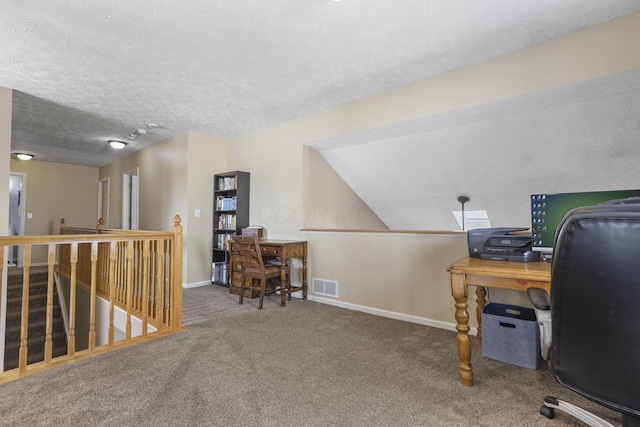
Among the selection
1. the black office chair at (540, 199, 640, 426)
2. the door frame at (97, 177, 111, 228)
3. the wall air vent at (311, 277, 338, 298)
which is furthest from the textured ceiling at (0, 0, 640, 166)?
the door frame at (97, 177, 111, 228)

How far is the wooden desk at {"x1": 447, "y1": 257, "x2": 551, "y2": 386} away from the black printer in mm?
76

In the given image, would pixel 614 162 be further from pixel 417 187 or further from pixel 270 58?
pixel 270 58

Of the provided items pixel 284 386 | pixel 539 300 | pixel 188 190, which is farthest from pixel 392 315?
pixel 188 190

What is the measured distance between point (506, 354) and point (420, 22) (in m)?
2.39

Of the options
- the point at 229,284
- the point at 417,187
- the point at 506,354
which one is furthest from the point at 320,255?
the point at 506,354

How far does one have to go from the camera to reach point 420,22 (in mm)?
2086

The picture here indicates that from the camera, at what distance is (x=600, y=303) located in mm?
918

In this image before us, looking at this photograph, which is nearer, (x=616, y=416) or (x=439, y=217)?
(x=616, y=416)

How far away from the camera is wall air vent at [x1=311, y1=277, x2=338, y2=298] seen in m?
3.58

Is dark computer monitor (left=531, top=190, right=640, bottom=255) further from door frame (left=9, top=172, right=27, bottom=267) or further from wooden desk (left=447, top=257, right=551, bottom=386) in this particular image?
door frame (left=9, top=172, right=27, bottom=267)

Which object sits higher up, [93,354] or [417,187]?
[417,187]

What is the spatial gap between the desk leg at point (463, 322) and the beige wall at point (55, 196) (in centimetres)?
826

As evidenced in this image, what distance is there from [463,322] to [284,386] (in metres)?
1.13

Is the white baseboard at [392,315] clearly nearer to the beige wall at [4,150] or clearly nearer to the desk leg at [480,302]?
the desk leg at [480,302]
